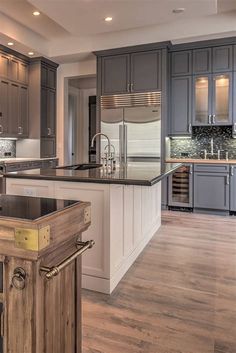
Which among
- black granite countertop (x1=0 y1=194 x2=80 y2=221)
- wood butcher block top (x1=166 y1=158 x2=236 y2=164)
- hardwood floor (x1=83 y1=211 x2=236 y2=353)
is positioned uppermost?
wood butcher block top (x1=166 y1=158 x2=236 y2=164)

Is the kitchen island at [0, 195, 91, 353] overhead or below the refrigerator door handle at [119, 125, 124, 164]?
below

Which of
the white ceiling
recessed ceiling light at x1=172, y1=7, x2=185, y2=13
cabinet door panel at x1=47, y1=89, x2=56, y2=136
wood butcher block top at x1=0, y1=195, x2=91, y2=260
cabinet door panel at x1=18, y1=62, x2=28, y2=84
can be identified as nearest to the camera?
wood butcher block top at x1=0, y1=195, x2=91, y2=260

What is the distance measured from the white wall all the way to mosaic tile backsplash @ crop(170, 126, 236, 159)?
2.35 metres

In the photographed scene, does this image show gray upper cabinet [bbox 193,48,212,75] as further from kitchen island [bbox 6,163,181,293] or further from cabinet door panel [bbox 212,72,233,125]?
kitchen island [bbox 6,163,181,293]

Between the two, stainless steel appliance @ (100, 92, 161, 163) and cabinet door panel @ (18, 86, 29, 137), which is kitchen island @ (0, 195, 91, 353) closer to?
stainless steel appliance @ (100, 92, 161, 163)

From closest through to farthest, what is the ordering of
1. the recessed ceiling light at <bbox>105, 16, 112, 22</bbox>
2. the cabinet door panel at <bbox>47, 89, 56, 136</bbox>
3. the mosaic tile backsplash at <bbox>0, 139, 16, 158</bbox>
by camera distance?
the recessed ceiling light at <bbox>105, 16, 112, 22</bbox> → the mosaic tile backsplash at <bbox>0, 139, 16, 158</bbox> → the cabinet door panel at <bbox>47, 89, 56, 136</bbox>

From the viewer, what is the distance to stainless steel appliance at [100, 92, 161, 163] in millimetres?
5293

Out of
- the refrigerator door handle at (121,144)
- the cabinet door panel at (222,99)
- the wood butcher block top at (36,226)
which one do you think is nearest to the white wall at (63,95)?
the refrigerator door handle at (121,144)

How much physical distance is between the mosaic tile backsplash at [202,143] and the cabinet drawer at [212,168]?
0.59 metres

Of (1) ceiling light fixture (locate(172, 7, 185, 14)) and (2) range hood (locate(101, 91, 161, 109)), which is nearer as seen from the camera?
(1) ceiling light fixture (locate(172, 7, 185, 14))

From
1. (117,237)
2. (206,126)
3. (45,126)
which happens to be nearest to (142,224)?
(117,237)

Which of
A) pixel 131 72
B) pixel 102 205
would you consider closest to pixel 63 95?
pixel 131 72

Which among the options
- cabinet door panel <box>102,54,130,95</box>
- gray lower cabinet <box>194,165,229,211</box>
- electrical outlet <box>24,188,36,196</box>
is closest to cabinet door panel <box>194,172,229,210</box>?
gray lower cabinet <box>194,165,229,211</box>

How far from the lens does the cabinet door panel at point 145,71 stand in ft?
17.1
